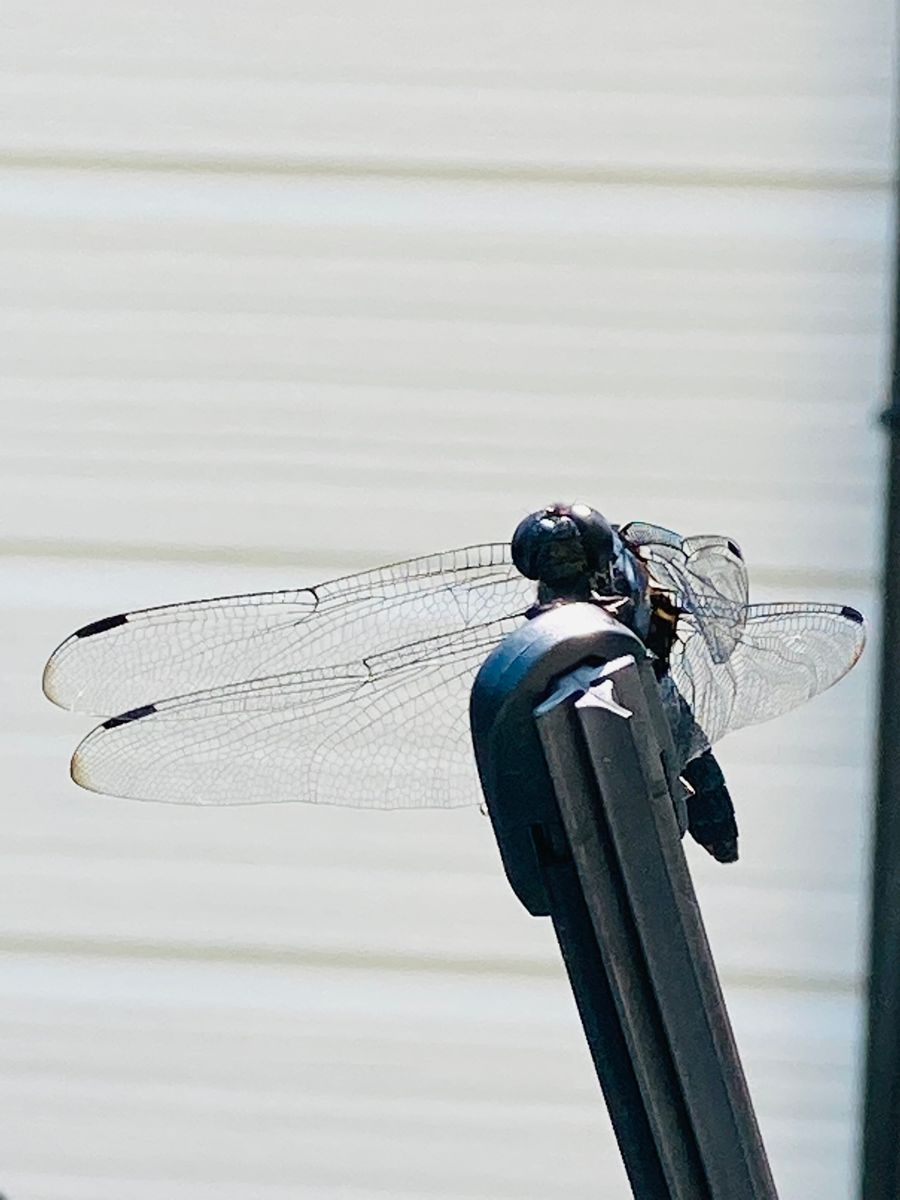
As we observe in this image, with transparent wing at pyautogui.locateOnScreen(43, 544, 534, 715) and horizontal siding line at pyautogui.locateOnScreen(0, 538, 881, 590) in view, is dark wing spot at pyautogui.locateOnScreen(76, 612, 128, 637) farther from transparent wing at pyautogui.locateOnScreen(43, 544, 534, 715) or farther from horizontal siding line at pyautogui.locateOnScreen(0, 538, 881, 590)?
horizontal siding line at pyautogui.locateOnScreen(0, 538, 881, 590)

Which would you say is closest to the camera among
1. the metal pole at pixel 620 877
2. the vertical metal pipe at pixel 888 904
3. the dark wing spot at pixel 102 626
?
the metal pole at pixel 620 877

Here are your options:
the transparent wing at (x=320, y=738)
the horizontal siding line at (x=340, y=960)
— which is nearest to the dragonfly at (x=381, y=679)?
the transparent wing at (x=320, y=738)

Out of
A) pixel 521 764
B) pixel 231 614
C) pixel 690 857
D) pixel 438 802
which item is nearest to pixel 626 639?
pixel 521 764

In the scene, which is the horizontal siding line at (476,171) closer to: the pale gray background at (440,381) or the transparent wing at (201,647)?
the pale gray background at (440,381)

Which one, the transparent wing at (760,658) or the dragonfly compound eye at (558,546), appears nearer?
the dragonfly compound eye at (558,546)

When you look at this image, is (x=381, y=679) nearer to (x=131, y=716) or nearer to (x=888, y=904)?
(x=131, y=716)

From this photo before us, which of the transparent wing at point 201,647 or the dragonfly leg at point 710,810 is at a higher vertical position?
the transparent wing at point 201,647
